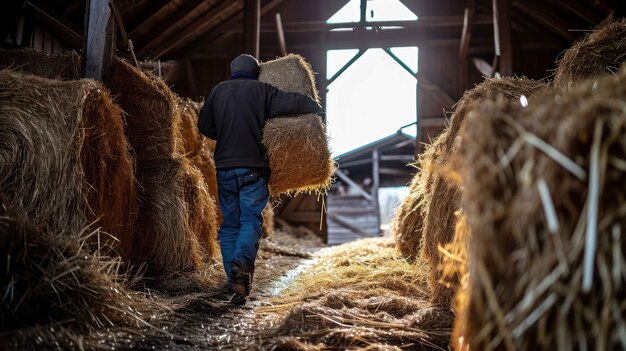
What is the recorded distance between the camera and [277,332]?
2395 mm

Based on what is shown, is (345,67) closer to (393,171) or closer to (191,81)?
(191,81)

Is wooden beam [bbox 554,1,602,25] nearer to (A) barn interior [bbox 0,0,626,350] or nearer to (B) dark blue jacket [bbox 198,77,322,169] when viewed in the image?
(A) barn interior [bbox 0,0,626,350]

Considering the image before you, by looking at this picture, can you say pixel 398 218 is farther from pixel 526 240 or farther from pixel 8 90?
pixel 526 240

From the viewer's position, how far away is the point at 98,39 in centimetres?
388

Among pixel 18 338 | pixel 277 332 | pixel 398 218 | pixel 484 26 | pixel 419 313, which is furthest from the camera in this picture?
pixel 484 26

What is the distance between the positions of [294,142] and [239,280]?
960mm

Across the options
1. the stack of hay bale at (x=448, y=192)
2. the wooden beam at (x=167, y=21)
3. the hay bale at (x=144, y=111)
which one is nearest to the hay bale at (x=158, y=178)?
the hay bale at (x=144, y=111)

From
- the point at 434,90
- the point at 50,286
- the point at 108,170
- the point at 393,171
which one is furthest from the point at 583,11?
the point at 50,286

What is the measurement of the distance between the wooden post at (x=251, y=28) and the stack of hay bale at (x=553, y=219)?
6.04 metres

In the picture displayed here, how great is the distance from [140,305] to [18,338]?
2.96ft

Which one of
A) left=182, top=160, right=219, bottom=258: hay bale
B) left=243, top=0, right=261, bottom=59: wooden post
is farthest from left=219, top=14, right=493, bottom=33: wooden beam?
left=182, top=160, right=219, bottom=258: hay bale

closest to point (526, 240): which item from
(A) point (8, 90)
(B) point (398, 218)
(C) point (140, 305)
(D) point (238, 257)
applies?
(C) point (140, 305)

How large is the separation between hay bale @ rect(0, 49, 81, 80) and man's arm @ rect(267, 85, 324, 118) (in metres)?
1.42

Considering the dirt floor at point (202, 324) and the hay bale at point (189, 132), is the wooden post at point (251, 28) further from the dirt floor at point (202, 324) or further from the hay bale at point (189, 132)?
the dirt floor at point (202, 324)
